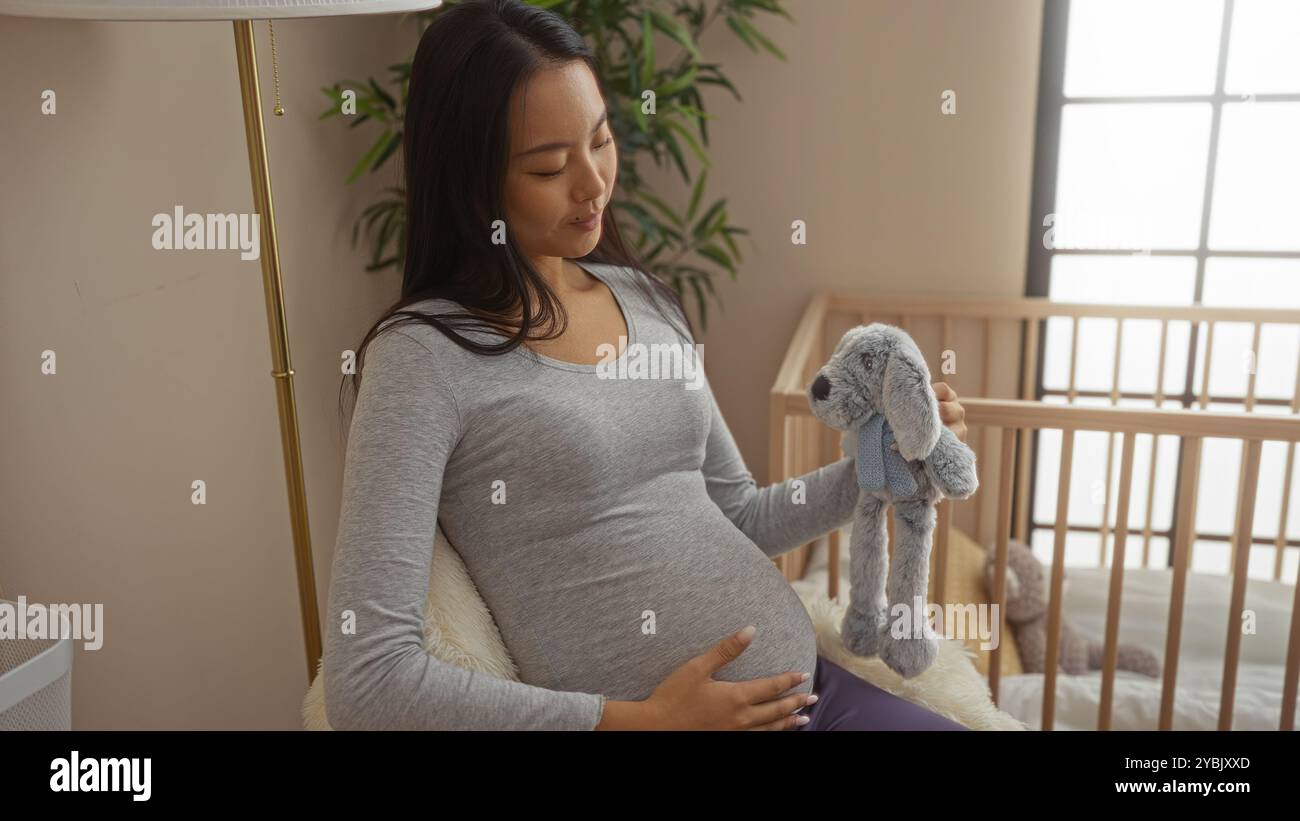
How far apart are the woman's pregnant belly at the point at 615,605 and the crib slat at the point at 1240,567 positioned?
2.56 feet

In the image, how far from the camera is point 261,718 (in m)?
1.78

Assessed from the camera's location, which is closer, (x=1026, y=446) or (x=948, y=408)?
(x=948, y=408)

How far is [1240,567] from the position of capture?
4.88 feet

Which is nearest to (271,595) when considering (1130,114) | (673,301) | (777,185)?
(673,301)

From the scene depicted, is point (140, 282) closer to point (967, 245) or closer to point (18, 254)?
point (18, 254)

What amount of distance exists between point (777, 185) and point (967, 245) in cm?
43

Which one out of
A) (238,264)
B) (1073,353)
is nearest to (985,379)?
(1073,353)

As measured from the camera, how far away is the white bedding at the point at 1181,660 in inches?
70.3

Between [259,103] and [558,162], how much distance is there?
1.59 ft

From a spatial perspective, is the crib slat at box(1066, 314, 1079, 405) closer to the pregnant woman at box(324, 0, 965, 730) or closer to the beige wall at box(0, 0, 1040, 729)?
the beige wall at box(0, 0, 1040, 729)

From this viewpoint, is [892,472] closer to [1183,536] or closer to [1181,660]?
[1183,536]

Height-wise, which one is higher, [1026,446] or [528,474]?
[528,474]

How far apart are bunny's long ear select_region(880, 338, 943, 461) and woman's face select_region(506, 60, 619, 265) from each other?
0.32 metres
